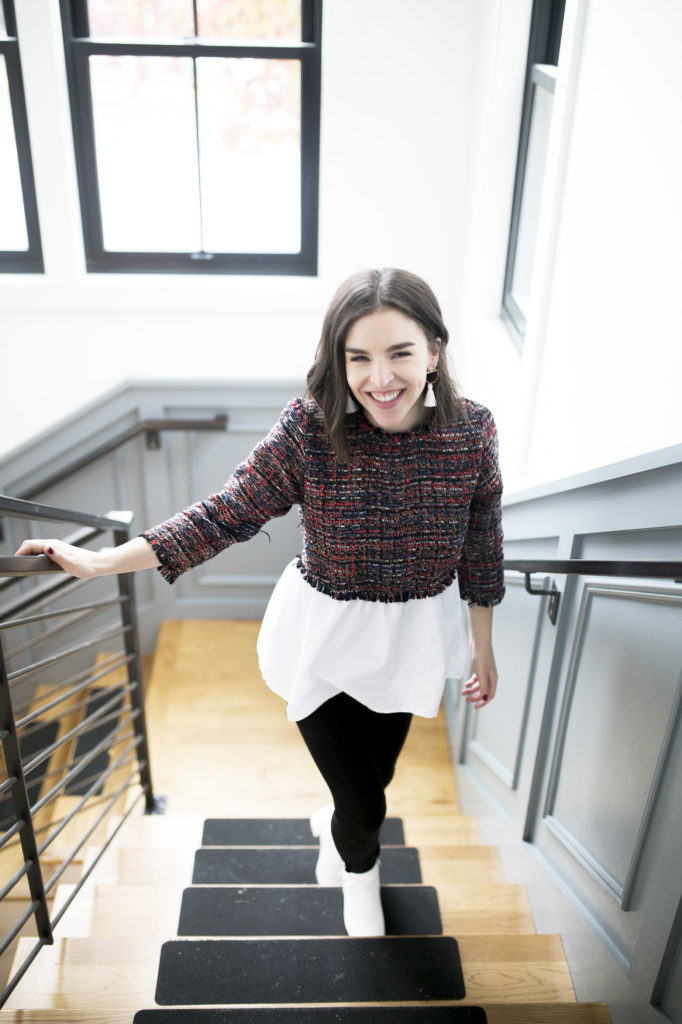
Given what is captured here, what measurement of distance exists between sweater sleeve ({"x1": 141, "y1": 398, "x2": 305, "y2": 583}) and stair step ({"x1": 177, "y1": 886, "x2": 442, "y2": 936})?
0.88 metres

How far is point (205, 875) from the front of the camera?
72.7 inches

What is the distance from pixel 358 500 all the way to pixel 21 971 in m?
1.07

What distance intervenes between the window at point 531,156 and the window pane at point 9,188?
1.98 metres

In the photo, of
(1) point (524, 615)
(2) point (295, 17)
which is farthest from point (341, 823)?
(2) point (295, 17)

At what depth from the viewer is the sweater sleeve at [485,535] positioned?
48.9 inches

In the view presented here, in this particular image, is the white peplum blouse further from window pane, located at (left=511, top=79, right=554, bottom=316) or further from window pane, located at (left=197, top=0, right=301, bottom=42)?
window pane, located at (left=197, top=0, right=301, bottom=42)

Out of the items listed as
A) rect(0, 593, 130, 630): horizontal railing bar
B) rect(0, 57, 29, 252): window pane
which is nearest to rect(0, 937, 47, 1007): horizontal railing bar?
rect(0, 593, 130, 630): horizontal railing bar

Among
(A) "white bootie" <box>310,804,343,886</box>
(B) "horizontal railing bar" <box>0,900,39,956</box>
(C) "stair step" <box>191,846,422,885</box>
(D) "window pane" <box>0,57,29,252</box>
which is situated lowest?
(C) "stair step" <box>191,846,422,885</box>

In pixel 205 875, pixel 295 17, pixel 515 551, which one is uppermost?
pixel 295 17

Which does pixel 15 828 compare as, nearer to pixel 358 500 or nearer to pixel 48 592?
pixel 48 592

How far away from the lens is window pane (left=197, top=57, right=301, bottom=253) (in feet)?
9.25

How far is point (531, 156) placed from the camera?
97.5 inches

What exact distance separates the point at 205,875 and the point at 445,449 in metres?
1.35

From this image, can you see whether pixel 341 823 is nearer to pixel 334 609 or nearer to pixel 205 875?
pixel 334 609
